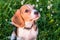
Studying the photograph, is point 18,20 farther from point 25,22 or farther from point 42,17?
point 42,17

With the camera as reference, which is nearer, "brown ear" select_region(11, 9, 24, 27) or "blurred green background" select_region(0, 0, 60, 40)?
"brown ear" select_region(11, 9, 24, 27)

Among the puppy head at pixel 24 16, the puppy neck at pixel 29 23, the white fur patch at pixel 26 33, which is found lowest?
the white fur patch at pixel 26 33

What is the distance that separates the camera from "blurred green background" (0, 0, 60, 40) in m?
3.50

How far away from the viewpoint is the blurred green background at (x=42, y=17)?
3.50 m

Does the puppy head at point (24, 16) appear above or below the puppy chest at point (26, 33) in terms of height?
above

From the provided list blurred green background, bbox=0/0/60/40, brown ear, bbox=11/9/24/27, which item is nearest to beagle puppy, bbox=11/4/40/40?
brown ear, bbox=11/9/24/27

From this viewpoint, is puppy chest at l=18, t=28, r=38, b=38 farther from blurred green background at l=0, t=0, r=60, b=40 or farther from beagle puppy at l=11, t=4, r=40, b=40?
blurred green background at l=0, t=0, r=60, b=40

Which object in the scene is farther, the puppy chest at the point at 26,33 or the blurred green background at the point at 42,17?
the blurred green background at the point at 42,17

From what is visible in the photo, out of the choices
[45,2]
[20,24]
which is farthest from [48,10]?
[20,24]

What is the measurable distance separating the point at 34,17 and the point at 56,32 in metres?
0.58

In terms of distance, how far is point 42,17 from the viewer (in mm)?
3572

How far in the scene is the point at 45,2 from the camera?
12.2ft

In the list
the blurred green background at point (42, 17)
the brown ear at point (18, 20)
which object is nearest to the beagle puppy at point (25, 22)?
the brown ear at point (18, 20)

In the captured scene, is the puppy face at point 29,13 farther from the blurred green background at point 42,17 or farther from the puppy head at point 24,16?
the blurred green background at point 42,17
